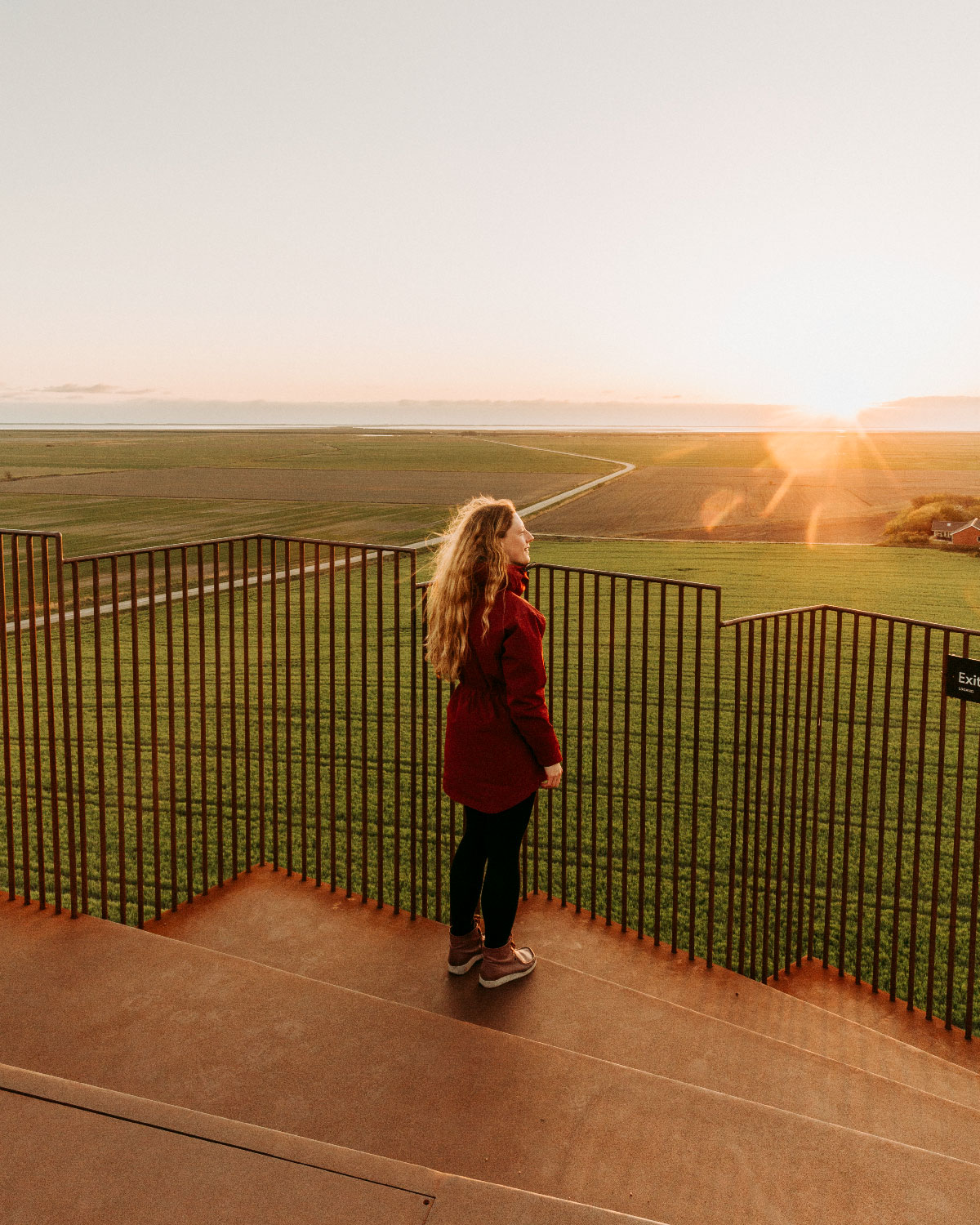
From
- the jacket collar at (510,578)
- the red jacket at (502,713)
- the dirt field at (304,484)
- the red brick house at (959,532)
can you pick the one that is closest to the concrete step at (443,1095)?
the red jacket at (502,713)

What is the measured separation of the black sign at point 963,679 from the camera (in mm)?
3574

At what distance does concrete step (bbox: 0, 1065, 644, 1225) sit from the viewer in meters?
1.88

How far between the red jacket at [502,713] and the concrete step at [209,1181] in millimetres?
1414

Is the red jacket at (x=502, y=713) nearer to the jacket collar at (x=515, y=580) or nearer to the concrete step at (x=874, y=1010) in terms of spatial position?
the jacket collar at (x=515, y=580)

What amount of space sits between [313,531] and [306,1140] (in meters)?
34.2

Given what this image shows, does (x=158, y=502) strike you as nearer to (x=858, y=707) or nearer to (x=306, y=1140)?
(x=858, y=707)

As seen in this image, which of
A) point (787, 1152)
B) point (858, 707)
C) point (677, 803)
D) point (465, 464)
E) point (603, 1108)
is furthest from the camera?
point (465, 464)

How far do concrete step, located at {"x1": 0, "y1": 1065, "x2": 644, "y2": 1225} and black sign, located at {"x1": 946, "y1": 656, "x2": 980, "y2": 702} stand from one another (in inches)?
95.0

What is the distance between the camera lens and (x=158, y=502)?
4950 cm

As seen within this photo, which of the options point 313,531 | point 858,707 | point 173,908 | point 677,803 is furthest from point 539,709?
point 313,531

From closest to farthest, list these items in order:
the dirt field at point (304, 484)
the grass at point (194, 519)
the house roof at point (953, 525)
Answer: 1. the house roof at point (953, 525)
2. the grass at point (194, 519)
3. the dirt field at point (304, 484)

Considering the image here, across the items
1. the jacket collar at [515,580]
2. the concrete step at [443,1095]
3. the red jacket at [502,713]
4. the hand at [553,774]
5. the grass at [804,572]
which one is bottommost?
the grass at [804,572]

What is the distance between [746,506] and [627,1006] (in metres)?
48.9

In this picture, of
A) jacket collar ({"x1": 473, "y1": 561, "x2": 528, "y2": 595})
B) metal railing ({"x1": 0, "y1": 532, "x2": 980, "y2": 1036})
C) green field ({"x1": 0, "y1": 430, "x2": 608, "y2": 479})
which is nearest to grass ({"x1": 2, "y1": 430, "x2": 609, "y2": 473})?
green field ({"x1": 0, "y1": 430, "x2": 608, "y2": 479})
